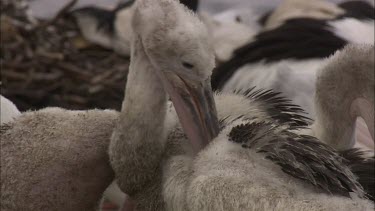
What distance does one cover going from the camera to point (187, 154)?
56.9 inches

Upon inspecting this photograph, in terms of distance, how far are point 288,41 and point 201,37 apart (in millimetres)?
1169

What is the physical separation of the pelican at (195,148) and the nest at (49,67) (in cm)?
116

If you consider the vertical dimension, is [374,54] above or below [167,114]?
above

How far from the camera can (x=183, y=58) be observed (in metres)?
1.38

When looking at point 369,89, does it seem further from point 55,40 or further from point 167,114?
point 55,40

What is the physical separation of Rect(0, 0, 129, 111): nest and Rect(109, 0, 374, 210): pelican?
1.16m

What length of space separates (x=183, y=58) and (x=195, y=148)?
0.49 ft

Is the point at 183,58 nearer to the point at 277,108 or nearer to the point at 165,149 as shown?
the point at 165,149

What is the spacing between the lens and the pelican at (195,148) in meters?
1.26

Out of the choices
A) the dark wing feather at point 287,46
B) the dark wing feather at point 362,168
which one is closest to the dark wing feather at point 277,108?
the dark wing feather at point 362,168

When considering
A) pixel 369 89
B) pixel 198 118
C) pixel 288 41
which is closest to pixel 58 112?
pixel 198 118

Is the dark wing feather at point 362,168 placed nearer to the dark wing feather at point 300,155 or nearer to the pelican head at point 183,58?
the dark wing feather at point 300,155

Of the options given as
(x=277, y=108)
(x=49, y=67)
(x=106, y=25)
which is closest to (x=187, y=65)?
(x=277, y=108)

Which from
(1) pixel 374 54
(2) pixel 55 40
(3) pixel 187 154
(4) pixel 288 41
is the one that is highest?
(1) pixel 374 54
